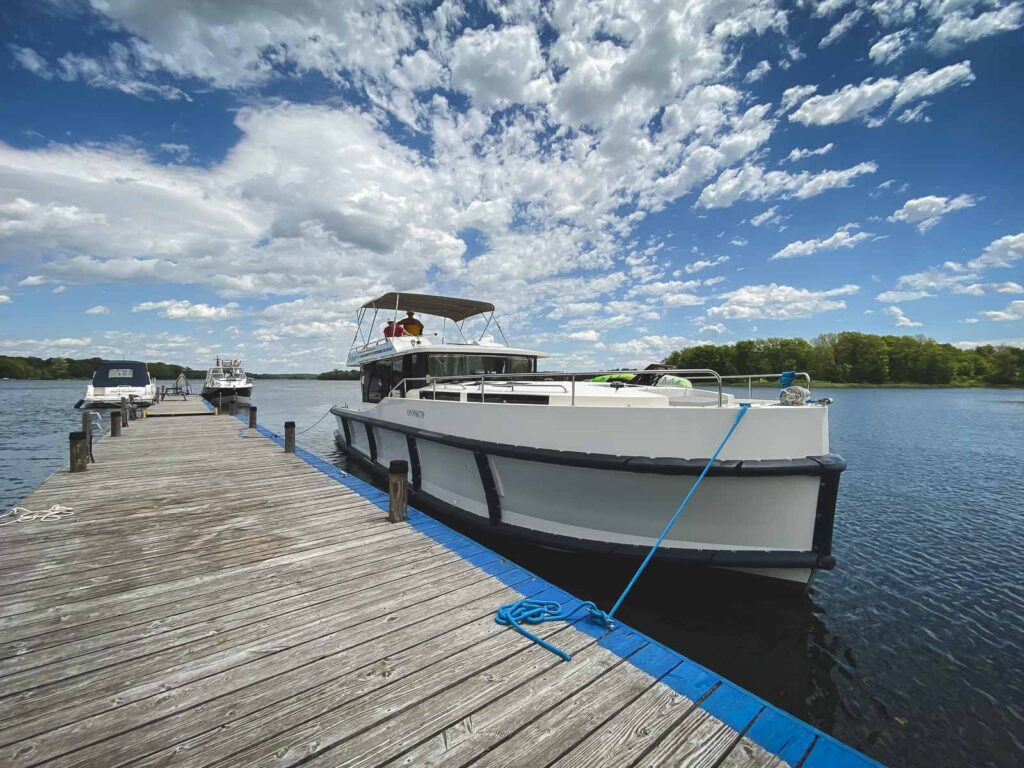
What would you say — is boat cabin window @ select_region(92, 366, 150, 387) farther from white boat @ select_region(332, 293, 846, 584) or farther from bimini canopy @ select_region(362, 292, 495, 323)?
white boat @ select_region(332, 293, 846, 584)

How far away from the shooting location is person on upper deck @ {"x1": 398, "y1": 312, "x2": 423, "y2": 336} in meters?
10.9

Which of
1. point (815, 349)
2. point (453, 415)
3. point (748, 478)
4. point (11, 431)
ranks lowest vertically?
point (11, 431)

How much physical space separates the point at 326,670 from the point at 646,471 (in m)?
3.29

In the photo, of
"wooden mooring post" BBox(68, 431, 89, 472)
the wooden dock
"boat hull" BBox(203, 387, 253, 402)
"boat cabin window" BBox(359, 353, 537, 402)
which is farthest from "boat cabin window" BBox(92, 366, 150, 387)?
the wooden dock

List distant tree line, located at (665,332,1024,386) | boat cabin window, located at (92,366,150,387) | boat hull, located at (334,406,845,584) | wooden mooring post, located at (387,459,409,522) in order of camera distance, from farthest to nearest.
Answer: distant tree line, located at (665,332,1024,386), boat cabin window, located at (92,366,150,387), wooden mooring post, located at (387,459,409,522), boat hull, located at (334,406,845,584)

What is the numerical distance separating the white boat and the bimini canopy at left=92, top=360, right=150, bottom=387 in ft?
87.4

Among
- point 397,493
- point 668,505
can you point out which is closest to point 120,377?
point 397,493

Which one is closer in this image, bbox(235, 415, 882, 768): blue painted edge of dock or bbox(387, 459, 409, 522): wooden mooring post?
bbox(235, 415, 882, 768): blue painted edge of dock

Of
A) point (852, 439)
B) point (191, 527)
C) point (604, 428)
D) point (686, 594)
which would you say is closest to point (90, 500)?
point (191, 527)

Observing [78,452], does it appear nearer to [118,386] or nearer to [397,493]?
[397,493]

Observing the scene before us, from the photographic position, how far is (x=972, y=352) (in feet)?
271

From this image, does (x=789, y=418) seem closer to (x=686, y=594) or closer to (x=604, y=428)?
(x=604, y=428)

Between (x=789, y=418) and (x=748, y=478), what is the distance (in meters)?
0.71

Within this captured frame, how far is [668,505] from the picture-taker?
4.79m
